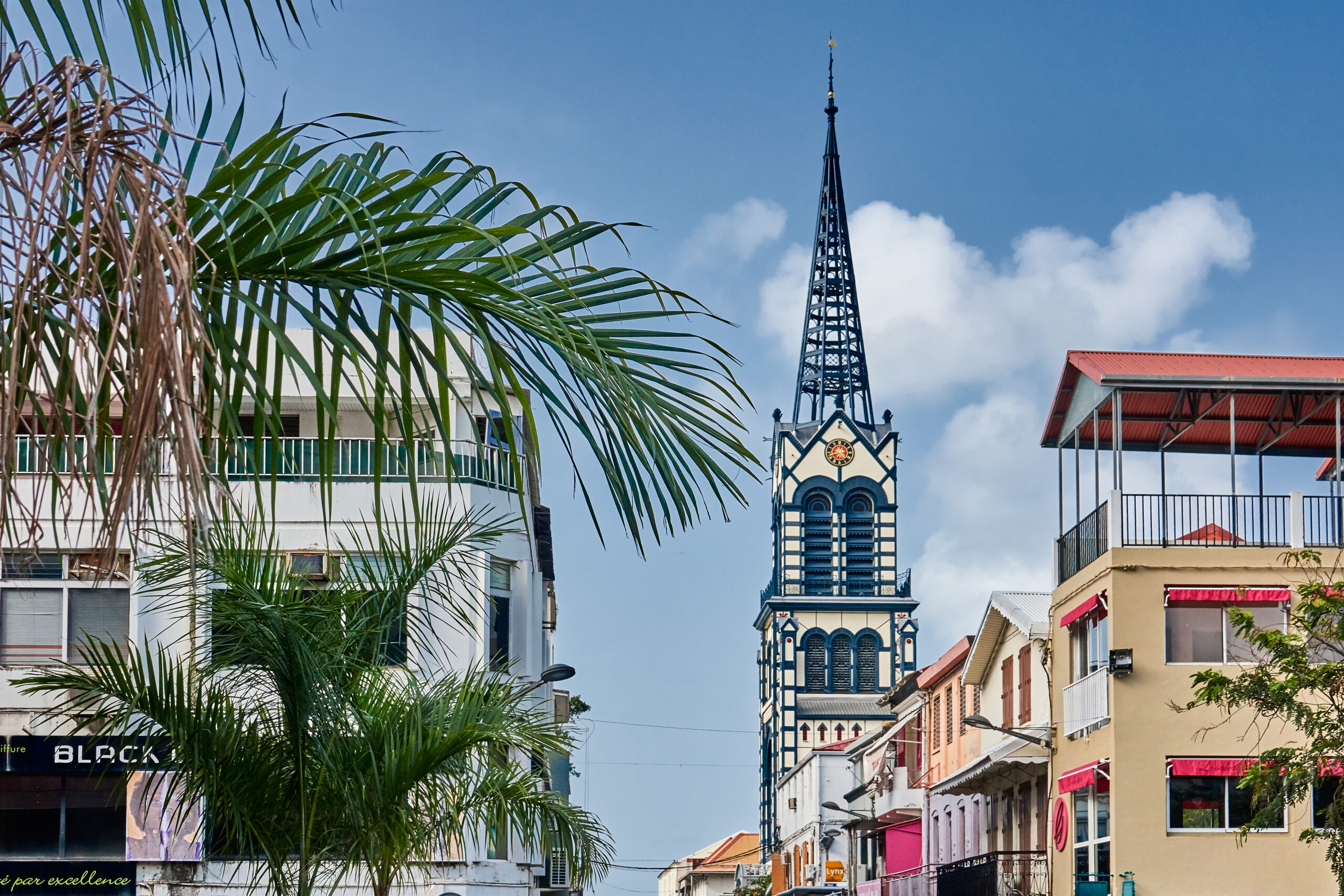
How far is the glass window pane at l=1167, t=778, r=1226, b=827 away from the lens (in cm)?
2970

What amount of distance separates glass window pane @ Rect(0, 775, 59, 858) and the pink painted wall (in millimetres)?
26311

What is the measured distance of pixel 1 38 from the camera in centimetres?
352

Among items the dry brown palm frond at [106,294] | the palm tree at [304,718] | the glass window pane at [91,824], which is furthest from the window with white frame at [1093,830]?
the dry brown palm frond at [106,294]

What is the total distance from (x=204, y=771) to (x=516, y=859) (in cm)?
2014

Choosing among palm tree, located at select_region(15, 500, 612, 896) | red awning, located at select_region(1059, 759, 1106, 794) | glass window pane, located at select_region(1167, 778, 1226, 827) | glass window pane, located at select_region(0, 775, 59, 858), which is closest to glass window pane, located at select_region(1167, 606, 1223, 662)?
glass window pane, located at select_region(1167, 778, 1226, 827)

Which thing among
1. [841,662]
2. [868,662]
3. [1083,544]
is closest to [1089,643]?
[1083,544]

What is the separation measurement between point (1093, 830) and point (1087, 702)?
6.90 ft

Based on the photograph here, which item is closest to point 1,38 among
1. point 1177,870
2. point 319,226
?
point 319,226

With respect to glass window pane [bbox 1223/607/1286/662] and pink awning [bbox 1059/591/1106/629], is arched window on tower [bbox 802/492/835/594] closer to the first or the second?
pink awning [bbox 1059/591/1106/629]

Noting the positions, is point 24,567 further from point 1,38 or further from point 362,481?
point 362,481

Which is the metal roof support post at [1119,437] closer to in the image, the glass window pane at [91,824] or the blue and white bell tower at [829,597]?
the glass window pane at [91,824]

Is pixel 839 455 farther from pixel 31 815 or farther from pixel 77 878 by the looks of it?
pixel 77 878

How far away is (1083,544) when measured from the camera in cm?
3288

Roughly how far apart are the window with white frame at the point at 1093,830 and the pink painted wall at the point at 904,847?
1760 centimetres
